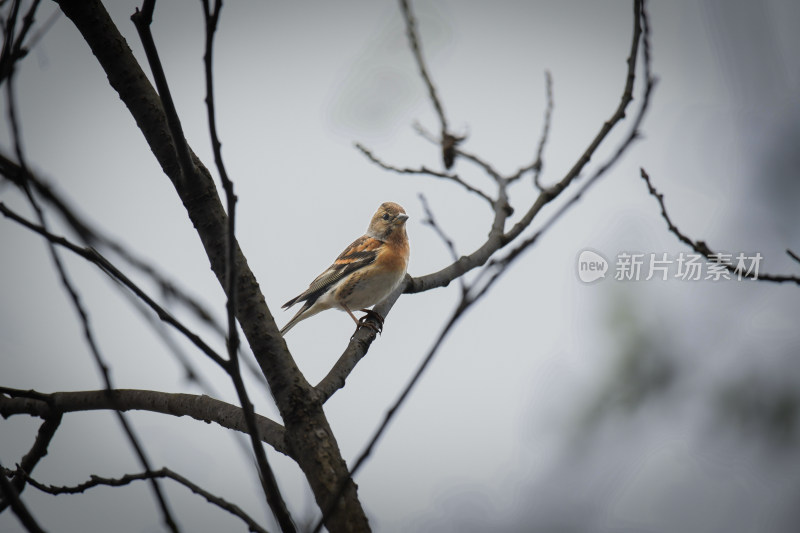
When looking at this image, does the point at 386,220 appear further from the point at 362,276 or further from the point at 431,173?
the point at 431,173

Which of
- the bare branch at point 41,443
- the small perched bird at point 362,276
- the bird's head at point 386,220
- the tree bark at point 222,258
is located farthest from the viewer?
the bird's head at point 386,220

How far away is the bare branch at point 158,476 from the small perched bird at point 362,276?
12.6ft

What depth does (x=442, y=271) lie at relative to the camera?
14.6 ft

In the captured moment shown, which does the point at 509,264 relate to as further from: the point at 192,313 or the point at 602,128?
the point at 602,128

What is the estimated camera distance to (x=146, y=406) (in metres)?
2.92

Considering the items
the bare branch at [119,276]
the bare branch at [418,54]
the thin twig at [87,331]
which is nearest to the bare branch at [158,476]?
the thin twig at [87,331]

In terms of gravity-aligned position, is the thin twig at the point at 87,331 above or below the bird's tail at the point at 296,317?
below

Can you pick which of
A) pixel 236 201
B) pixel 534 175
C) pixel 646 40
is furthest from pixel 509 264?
pixel 534 175

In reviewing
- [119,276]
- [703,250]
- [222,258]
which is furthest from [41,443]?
[703,250]

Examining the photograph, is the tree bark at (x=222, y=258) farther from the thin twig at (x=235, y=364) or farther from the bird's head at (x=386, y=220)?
the bird's head at (x=386, y=220)

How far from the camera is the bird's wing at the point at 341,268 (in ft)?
23.6

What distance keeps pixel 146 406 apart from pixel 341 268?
449 centimetres

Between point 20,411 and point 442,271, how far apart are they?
8.37 ft

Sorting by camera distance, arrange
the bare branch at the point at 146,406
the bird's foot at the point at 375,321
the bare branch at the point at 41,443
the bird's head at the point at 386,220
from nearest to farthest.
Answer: the bare branch at the point at 146,406, the bare branch at the point at 41,443, the bird's foot at the point at 375,321, the bird's head at the point at 386,220
